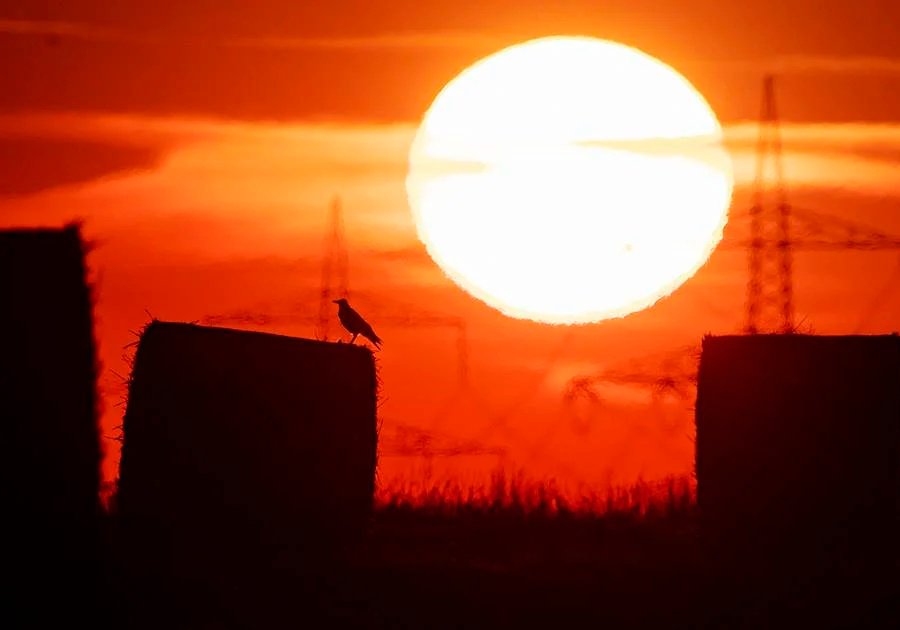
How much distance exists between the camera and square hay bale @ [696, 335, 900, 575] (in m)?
15.7

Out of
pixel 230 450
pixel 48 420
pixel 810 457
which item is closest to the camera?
pixel 48 420

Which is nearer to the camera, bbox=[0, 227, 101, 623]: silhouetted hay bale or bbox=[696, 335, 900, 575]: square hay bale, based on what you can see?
bbox=[0, 227, 101, 623]: silhouetted hay bale

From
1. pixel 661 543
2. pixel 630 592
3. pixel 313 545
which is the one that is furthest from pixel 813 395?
pixel 313 545

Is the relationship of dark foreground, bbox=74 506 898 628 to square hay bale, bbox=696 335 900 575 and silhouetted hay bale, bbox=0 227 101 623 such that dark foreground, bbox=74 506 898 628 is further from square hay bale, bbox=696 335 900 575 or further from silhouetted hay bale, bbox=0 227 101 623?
square hay bale, bbox=696 335 900 575

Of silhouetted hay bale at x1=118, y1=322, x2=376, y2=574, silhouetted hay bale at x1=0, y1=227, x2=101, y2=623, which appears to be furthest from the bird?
silhouetted hay bale at x1=0, y1=227, x2=101, y2=623

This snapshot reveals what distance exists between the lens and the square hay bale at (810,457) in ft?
51.5

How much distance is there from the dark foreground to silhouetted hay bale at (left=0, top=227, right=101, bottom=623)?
0.29 meters

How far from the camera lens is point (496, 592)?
13.7 m

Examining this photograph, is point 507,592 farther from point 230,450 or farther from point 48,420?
point 48,420

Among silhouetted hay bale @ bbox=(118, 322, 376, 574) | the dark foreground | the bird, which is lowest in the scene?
the dark foreground

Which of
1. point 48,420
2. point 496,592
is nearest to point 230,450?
point 496,592

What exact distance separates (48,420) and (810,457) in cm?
654

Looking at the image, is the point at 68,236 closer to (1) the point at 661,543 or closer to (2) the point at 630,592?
(2) the point at 630,592

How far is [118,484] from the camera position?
14742mm
